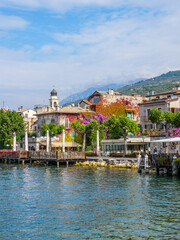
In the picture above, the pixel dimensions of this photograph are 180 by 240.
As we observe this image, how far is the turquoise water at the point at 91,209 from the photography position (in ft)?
55.0

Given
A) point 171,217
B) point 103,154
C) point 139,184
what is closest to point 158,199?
point 171,217

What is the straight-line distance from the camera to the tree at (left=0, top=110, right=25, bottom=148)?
83.1 m

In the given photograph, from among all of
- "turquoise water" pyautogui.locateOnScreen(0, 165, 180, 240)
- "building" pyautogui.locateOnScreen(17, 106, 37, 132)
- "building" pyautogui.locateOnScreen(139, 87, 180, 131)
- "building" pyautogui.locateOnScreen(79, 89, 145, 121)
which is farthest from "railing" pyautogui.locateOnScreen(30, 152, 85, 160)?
"building" pyautogui.locateOnScreen(17, 106, 37, 132)

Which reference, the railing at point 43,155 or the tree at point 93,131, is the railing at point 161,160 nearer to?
the railing at point 43,155

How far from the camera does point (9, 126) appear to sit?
275 feet

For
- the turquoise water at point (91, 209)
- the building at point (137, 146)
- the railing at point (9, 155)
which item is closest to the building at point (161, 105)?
the building at point (137, 146)

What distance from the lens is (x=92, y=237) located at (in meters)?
16.0

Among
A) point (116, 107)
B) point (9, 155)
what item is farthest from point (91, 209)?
point (116, 107)

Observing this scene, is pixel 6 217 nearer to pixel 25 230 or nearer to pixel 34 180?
pixel 25 230

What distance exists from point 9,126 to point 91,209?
6552 centimetres

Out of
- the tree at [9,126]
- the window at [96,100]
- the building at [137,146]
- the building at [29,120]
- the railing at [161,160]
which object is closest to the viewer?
the railing at [161,160]

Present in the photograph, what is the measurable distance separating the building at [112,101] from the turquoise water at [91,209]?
1939 inches

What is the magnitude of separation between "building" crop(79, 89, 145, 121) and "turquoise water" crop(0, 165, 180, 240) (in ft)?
162

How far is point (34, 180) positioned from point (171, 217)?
741 inches
